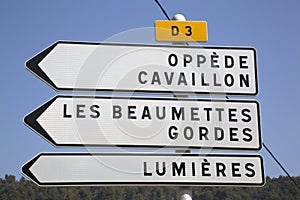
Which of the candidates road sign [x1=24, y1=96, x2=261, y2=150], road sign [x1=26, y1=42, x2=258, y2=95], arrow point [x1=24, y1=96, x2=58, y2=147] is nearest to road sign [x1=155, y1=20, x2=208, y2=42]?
road sign [x1=26, y1=42, x2=258, y2=95]

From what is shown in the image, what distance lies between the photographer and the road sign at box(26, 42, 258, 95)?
15.4ft

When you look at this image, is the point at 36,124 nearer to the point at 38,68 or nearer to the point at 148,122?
the point at 38,68

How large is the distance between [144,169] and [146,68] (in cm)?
91

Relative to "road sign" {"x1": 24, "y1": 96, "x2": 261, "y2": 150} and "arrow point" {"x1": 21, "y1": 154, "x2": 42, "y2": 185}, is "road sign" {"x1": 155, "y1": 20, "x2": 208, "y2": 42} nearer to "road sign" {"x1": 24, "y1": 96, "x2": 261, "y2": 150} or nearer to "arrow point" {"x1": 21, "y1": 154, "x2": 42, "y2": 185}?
"road sign" {"x1": 24, "y1": 96, "x2": 261, "y2": 150}

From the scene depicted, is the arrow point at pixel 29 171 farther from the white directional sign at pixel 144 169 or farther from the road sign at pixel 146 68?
the road sign at pixel 146 68

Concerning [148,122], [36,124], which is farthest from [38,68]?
[148,122]

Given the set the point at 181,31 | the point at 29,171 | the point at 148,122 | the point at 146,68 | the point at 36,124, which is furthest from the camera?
the point at 181,31

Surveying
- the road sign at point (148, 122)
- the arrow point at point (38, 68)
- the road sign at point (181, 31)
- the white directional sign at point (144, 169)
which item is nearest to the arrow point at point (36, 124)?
the road sign at point (148, 122)

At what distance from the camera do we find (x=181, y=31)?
196 inches

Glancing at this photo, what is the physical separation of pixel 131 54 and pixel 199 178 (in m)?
1.24

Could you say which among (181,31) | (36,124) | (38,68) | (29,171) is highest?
(181,31)

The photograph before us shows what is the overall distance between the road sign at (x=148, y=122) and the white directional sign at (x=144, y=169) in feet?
0.35

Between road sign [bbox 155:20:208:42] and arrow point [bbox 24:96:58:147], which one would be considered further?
road sign [bbox 155:20:208:42]

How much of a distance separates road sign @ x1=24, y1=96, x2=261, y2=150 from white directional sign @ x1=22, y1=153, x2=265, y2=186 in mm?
108
